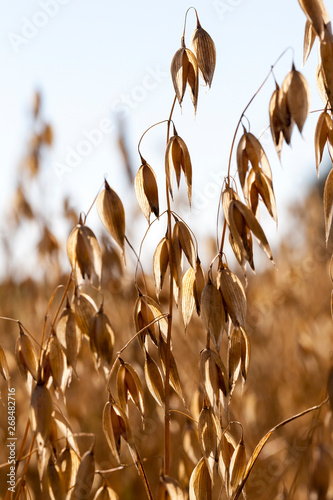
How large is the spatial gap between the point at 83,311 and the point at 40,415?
0.39ft

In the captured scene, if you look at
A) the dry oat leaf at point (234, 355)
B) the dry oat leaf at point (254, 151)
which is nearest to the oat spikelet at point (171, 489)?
the dry oat leaf at point (234, 355)

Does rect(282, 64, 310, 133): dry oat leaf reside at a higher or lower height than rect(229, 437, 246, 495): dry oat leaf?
higher

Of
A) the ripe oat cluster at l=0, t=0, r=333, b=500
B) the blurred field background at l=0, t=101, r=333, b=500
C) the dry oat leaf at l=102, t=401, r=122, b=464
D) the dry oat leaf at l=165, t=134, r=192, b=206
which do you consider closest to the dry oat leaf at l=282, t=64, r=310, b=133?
the ripe oat cluster at l=0, t=0, r=333, b=500

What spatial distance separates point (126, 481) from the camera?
Answer: 1217 millimetres

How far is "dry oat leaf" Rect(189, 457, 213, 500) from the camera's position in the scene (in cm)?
53

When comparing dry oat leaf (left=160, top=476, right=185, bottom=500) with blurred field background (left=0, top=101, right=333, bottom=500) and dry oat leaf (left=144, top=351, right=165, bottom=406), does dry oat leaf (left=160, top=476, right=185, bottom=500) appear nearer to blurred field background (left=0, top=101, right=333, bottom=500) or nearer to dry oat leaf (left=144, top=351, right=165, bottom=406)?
dry oat leaf (left=144, top=351, right=165, bottom=406)

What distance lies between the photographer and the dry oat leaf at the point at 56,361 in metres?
0.55

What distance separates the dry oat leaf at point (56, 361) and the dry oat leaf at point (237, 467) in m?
0.20

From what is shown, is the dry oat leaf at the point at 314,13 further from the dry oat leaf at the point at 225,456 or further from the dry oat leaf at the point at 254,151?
the dry oat leaf at the point at 225,456

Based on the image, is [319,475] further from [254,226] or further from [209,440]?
[254,226]

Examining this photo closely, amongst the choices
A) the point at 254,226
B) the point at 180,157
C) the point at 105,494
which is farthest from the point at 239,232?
the point at 105,494

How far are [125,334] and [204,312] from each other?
36.3 inches

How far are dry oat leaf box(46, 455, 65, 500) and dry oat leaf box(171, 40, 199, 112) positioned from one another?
1.33ft

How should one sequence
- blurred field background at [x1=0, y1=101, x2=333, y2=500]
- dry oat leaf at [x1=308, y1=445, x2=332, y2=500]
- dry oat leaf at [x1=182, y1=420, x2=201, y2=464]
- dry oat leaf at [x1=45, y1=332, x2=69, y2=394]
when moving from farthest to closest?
blurred field background at [x1=0, y1=101, x2=333, y2=500] → dry oat leaf at [x1=182, y1=420, x2=201, y2=464] → dry oat leaf at [x1=45, y1=332, x2=69, y2=394] → dry oat leaf at [x1=308, y1=445, x2=332, y2=500]
